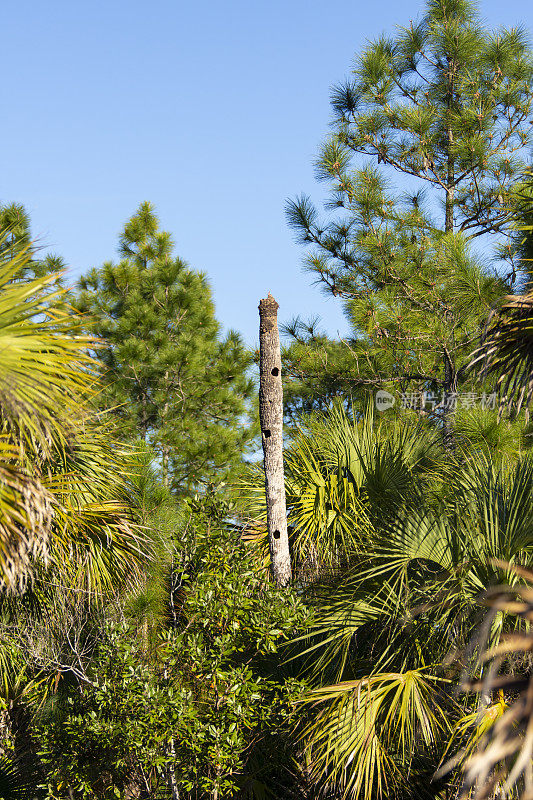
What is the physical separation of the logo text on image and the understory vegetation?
0.13ft

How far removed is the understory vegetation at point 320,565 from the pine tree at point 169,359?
234 inches

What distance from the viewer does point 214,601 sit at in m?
5.98

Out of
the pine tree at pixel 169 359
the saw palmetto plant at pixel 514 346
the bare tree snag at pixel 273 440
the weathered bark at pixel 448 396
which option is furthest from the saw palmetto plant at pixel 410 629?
the pine tree at pixel 169 359

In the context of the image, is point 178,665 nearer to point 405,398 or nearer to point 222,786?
point 222,786

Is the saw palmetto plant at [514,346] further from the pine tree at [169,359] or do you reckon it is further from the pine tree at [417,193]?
the pine tree at [169,359]

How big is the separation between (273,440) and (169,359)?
1013 centimetres

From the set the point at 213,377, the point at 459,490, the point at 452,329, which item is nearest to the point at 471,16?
the point at 452,329

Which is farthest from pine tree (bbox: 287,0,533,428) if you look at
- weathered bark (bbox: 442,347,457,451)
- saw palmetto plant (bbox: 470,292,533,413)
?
saw palmetto plant (bbox: 470,292,533,413)

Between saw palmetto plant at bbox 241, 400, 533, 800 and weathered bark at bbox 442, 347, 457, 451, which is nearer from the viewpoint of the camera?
saw palmetto plant at bbox 241, 400, 533, 800

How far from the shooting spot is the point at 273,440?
24.7 ft

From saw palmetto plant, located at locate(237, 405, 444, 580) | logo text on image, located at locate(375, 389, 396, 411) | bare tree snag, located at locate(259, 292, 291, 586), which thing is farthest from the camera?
logo text on image, located at locate(375, 389, 396, 411)

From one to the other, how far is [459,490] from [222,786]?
113 inches

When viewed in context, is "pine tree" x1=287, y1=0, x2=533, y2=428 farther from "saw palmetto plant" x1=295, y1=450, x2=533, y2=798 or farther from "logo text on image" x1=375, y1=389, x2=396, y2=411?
"saw palmetto plant" x1=295, y1=450, x2=533, y2=798

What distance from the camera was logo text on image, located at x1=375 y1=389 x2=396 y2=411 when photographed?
12007 mm
